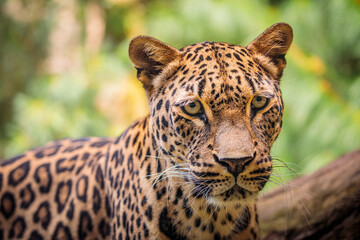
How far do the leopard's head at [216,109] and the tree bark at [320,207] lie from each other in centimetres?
139

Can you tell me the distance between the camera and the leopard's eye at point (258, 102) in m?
2.66

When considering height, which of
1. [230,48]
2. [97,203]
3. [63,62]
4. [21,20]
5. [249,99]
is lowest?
[97,203]

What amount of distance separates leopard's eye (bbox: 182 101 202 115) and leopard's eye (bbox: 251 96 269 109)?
1.09 ft

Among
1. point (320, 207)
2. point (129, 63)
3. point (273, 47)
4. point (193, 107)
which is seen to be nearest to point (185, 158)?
point (193, 107)

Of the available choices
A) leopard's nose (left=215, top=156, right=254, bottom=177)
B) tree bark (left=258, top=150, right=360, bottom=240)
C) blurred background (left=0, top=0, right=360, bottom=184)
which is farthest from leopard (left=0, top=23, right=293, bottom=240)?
blurred background (left=0, top=0, right=360, bottom=184)

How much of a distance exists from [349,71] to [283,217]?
261 inches

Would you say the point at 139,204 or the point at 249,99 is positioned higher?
the point at 249,99

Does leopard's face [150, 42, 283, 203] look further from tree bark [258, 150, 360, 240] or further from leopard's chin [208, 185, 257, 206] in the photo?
tree bark [258, 150, 360, 240]

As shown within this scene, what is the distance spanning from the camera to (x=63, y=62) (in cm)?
1133

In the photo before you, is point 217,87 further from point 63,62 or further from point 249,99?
point 63,62

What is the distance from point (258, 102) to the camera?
8.75 ft

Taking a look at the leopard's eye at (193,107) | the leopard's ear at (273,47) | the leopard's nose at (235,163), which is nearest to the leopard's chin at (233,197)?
the leopard's nose at (235,163)

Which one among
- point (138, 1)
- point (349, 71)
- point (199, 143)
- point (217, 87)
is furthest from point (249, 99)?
point (138, 1)

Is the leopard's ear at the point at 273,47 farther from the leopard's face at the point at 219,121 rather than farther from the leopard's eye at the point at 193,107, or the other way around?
the leopard's eye at the point at 193,107
